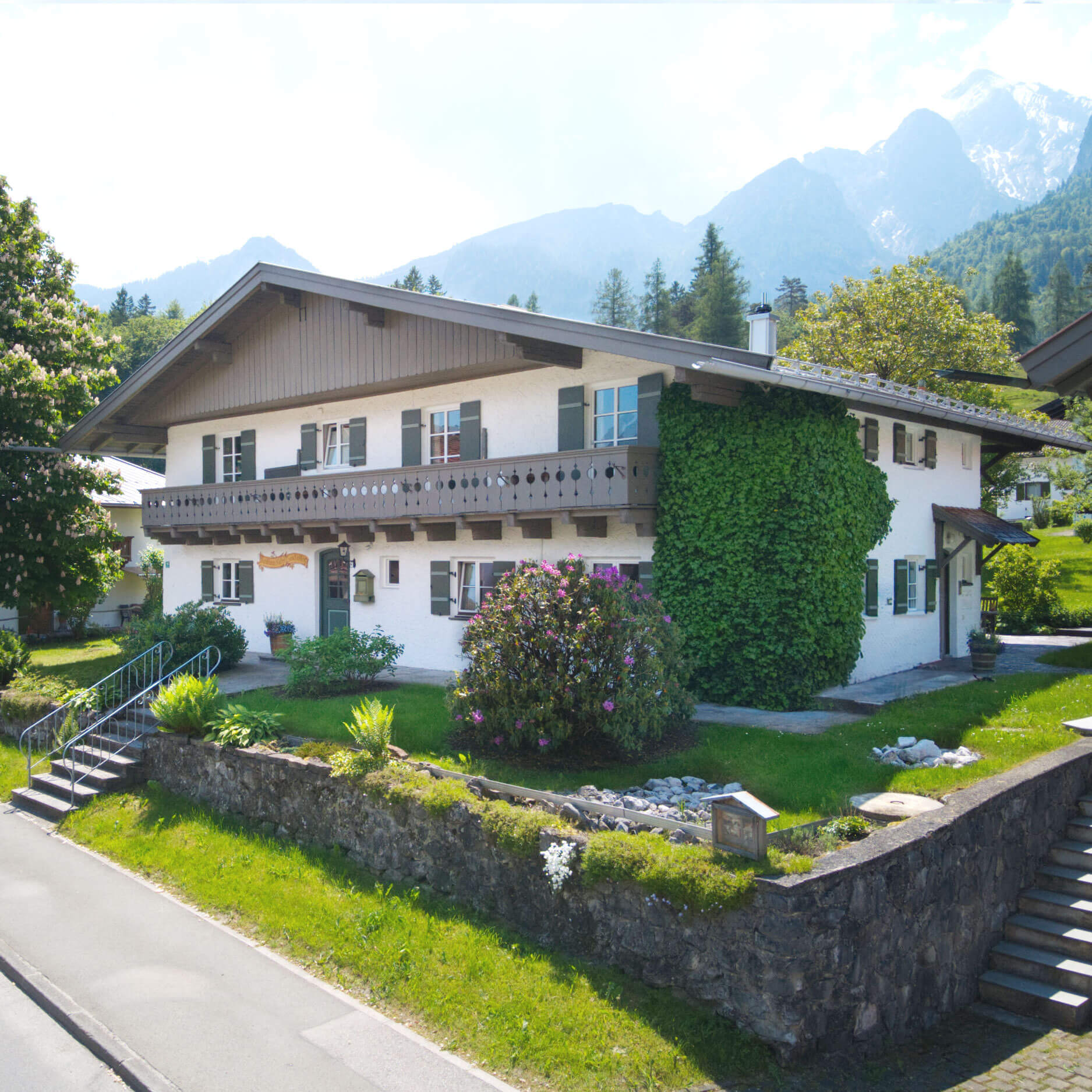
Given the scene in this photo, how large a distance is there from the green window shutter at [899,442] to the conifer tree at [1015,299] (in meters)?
84.1

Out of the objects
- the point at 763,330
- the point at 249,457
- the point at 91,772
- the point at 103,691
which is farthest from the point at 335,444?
the point at 763,330

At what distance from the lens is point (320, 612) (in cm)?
2166

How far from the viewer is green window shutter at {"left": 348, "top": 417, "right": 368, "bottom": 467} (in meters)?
20.8

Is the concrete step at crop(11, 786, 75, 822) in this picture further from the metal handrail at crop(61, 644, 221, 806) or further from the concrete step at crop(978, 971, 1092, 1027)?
the concrete step at crop(978, 971, 1092, 1027)

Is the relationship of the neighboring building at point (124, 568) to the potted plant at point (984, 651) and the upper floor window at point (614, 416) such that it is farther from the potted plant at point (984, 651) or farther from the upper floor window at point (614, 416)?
the potted plant at point (984, 651)

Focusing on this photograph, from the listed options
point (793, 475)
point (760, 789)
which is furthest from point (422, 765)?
point (793, 475)

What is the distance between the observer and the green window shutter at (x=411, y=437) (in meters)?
19.5

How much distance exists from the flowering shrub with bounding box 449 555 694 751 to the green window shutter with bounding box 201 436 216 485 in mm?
15395

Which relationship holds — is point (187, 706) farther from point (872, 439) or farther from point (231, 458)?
point (231, 458)

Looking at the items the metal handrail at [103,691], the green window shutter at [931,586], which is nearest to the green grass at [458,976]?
the metal handrail at [103,691]

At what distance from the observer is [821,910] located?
21.7ft

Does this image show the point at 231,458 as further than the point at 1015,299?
No

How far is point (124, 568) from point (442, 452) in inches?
791

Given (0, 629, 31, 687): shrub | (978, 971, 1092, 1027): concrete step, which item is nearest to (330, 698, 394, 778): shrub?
(978, 971, 1092, 1027): concrete step
